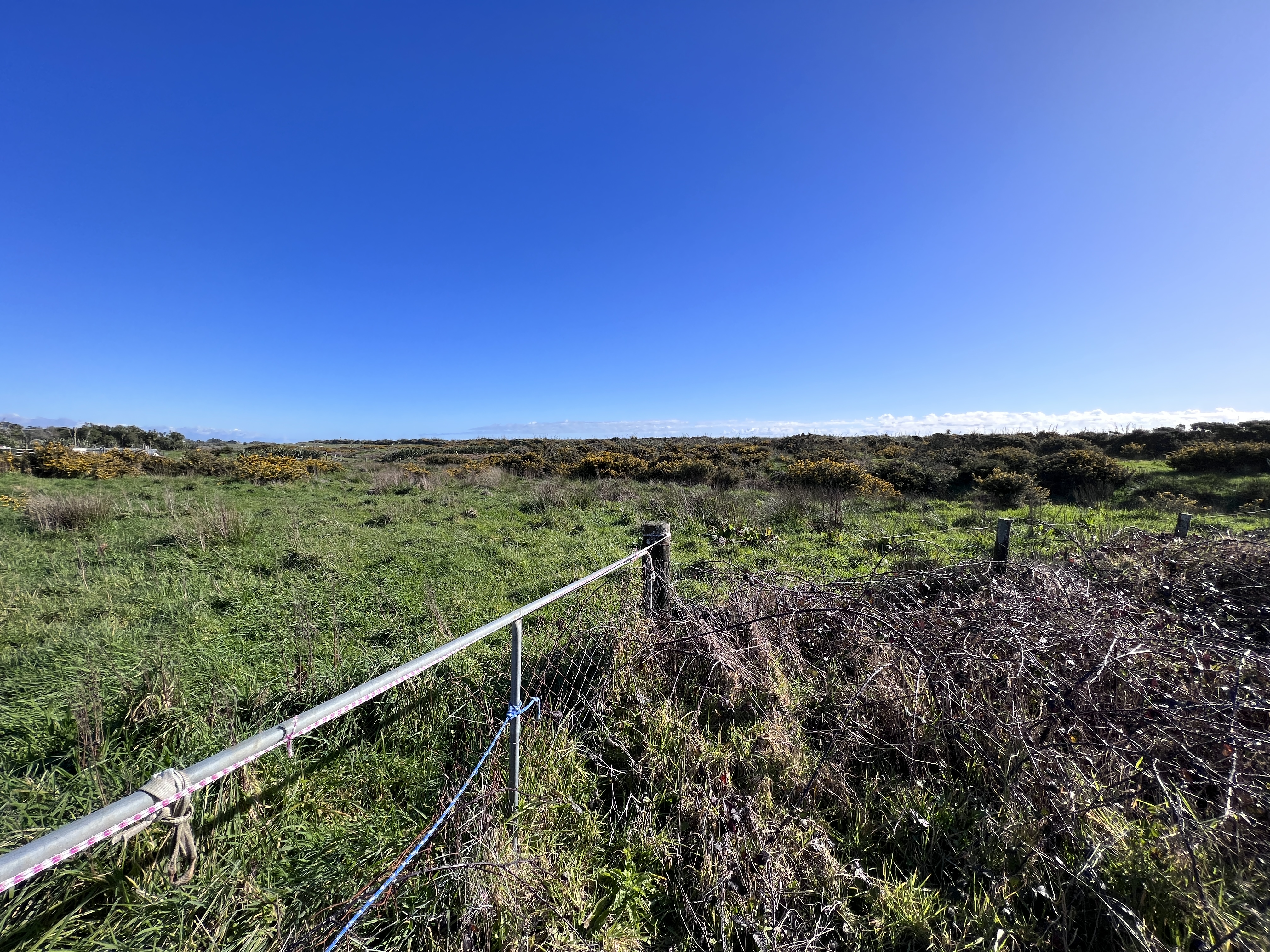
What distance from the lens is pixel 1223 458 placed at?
15.7 metres

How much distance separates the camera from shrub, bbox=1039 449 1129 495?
13781 millimetres

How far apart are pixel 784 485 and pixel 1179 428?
82.3 ft

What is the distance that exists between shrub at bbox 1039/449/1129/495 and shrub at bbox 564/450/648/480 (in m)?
13.7

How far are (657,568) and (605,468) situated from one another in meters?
16.5

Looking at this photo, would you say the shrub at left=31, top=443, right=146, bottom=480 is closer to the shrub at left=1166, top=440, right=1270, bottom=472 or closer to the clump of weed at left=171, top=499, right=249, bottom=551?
the clump of weed at left=171, top=499, right=249, bottom=551

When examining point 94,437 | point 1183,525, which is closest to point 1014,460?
point 1183,525

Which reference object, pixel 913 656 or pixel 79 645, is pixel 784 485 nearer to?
pixel 913 656

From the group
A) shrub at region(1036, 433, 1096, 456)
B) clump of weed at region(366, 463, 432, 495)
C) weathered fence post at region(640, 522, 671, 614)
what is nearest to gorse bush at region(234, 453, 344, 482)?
clump of weed at region(366, 463, 432, 495)

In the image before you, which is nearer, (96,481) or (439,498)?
(439,498)

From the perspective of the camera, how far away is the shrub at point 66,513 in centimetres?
758

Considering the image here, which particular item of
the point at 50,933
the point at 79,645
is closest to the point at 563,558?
the point at 79,645

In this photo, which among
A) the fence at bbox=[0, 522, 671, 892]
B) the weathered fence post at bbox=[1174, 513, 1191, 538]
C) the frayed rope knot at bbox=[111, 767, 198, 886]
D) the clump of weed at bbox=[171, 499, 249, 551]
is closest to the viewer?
the fence at bbox=[0, 522, 671, 892]

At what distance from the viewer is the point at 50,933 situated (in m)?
1.29

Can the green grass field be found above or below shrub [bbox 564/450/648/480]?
below
